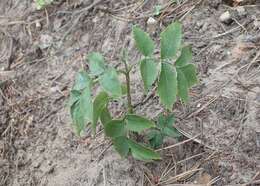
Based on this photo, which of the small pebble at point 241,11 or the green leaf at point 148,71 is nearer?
the green leaf at point 148,71

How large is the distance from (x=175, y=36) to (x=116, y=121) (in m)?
0.36

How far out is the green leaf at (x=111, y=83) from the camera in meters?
1.54

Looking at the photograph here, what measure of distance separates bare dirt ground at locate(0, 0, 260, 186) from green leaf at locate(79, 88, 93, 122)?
0.35 metres

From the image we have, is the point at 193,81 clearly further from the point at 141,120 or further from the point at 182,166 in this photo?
the point at 182,166

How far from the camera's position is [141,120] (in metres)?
1.68

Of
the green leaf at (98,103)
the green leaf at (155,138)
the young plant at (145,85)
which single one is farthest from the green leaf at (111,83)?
the green leaf at (155,138)

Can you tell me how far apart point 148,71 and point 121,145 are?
1.04 ft

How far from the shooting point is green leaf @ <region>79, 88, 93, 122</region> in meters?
1.59

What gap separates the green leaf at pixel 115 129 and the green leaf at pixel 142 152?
0.18 ft

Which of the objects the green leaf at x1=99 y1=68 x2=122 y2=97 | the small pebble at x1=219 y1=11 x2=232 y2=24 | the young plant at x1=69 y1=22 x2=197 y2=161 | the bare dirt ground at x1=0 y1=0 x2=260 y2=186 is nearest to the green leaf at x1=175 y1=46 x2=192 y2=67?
the young plant at x1=69 y1=22 x2=197 y2=161

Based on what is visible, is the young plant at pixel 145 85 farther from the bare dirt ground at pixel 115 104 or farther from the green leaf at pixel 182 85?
the bare dirt ground at pixel 115 104

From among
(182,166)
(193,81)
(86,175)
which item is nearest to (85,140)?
(86,175)

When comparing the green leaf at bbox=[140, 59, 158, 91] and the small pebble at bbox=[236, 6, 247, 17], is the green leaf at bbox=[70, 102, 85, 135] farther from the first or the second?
the small pebble at bbox=[236, 6, 247, 17]

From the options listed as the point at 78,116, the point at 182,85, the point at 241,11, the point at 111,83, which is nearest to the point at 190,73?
the point at 182,85
